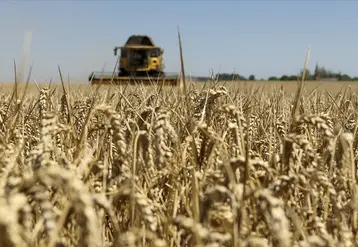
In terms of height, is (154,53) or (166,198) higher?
(154,53)

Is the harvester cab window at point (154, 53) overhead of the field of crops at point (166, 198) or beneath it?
overhead

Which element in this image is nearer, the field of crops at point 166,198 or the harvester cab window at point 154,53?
the field of crops at point 166,198

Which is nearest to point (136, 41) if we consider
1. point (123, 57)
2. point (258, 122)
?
point (123, 57)

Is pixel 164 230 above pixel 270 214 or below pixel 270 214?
below

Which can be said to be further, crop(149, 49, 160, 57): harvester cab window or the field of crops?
crop(149, 49, 160, 57): harvester cab window

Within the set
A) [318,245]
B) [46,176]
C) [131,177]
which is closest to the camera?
[46,176]

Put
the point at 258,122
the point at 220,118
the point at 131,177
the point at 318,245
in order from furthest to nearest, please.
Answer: the point at 258,122 < the point at 220,118 < the point at 131,177 < the point at 318,245

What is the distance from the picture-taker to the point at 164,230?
2.79 feet

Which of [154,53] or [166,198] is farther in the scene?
[154,53]

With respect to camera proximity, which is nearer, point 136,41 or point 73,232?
point 73,232

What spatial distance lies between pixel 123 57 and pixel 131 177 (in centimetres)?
1756

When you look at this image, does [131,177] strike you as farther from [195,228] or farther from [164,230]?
[195,228]

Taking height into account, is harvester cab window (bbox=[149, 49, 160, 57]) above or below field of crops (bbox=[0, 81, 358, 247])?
above

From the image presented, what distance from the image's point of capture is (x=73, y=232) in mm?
850
